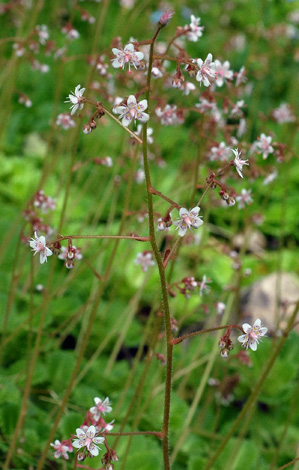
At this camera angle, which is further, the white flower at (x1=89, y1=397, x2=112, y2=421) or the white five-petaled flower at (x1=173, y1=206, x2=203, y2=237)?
the white flower at (x1=89, y1=397, x2=112, y2=421)

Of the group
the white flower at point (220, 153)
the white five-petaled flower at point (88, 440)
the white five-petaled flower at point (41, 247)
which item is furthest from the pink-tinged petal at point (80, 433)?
the white flower at point (220, 153)

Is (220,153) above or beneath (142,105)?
above

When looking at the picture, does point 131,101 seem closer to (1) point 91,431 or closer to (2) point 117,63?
(2) point 117,63

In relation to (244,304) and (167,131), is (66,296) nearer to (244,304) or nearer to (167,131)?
(244,304)

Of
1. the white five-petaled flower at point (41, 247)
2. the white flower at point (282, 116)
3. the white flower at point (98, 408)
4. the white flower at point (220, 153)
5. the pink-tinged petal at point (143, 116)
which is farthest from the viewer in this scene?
the white flower at point (282, 116)

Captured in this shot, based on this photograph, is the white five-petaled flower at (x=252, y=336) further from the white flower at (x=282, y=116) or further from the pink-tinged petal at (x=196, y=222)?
the white flower at (x=282, y=116)

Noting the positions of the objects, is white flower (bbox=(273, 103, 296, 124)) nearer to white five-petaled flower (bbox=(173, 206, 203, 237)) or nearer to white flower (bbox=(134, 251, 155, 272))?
white flower (bbox=(134, 251, 155, 272))

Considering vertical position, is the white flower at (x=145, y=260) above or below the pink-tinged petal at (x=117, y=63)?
above

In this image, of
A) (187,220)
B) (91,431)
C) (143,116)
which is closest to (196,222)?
(187,220)

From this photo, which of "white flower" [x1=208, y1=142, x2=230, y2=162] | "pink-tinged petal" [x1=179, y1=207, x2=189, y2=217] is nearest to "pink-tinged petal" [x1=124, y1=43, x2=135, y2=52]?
"pink-tinged petal" [x1=179, y1=207, x2=189, y2=217]
